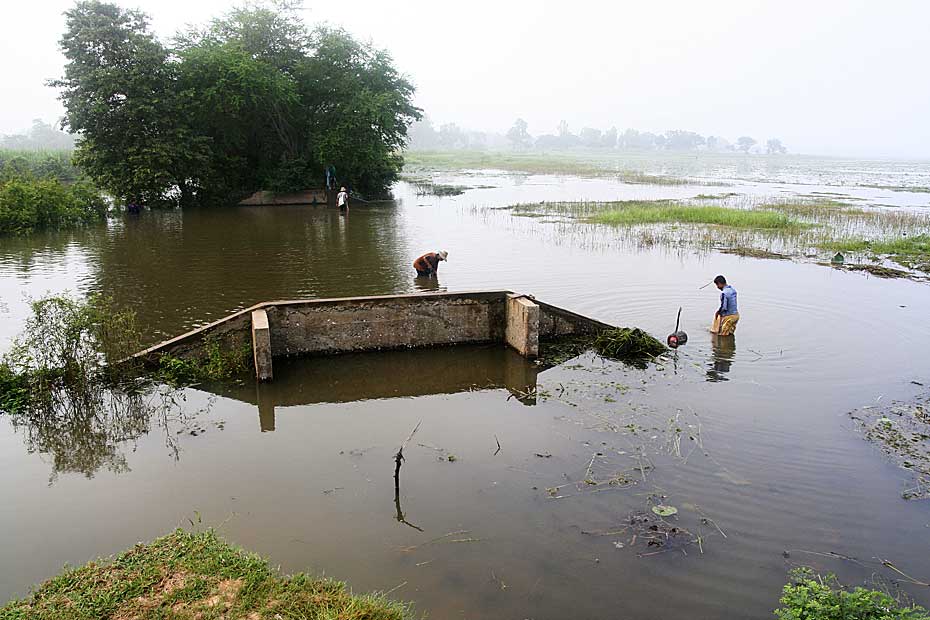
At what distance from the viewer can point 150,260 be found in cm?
1738

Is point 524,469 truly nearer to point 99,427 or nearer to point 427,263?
point 99,427

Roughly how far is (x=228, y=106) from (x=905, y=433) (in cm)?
2975

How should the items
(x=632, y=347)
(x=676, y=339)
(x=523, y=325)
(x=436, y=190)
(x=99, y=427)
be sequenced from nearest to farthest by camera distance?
(x=99, y=427) < (x=523, y=325) < (x=632, y=347) < (x=676, y=339) < (x=436, y=190)

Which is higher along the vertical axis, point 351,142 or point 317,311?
point 351,142

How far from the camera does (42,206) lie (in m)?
22.1

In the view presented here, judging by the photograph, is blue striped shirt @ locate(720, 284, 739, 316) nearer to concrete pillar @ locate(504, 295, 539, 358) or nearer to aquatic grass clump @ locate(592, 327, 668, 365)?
aquatic grass clump @ locate(592, 327, 668, 365)

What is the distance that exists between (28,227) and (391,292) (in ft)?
50.3

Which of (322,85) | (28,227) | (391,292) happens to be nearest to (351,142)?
(322,85)

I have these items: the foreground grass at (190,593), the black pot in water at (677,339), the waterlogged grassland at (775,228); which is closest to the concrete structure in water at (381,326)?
the black pot in water at (677,339)

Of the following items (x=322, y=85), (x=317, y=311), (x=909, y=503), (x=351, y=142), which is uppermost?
(x=322, y=85)

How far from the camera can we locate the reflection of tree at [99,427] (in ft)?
22.8

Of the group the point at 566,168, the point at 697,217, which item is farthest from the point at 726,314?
the point at 566,168

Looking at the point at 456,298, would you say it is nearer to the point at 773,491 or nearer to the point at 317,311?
the point at 317,311

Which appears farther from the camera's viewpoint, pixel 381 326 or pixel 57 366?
pixel 381 326
